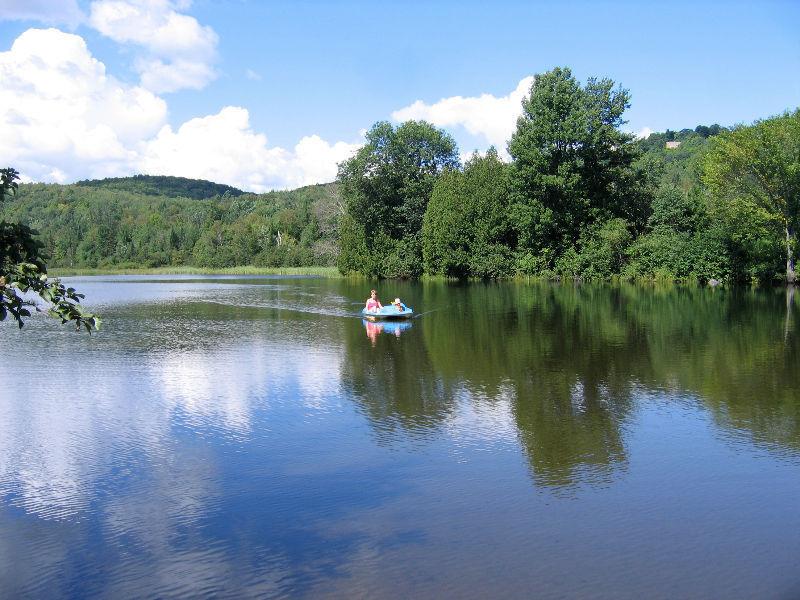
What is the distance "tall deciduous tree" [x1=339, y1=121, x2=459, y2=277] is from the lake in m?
55.3

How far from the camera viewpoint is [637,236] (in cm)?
6075

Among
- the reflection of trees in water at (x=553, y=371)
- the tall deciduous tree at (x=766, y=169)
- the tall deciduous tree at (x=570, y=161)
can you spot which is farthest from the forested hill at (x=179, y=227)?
the reflection of trees in water at (x=553, y=371)

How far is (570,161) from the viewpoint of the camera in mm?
57438

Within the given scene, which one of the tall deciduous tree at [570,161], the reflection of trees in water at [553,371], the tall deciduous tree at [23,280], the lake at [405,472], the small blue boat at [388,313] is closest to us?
the tall deciduous tree at [23,280]

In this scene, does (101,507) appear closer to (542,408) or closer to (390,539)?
(390,539)

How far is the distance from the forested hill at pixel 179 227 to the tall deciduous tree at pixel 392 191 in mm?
15623

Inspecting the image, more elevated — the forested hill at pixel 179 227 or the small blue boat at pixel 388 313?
the forested hill at pixel 179 227

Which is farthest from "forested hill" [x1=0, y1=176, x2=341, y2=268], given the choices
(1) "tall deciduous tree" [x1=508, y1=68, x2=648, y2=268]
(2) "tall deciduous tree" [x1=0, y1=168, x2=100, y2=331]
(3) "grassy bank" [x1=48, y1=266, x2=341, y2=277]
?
(2) "tall deciduous tree" [x1=0, y1=168, x2=100, y2=331]

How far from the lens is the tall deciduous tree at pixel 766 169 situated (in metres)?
45.8

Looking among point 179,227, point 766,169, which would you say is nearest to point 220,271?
point 179,227

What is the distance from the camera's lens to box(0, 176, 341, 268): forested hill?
114m

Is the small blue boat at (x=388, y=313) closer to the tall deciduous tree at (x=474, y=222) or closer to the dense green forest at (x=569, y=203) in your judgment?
the dense green forest at (x=569, y=203)

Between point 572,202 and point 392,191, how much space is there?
77.2 ft

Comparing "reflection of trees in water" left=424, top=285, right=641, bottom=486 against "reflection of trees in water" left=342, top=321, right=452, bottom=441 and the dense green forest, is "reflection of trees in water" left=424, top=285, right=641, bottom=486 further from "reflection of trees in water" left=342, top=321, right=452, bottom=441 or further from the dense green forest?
the dense green forest
